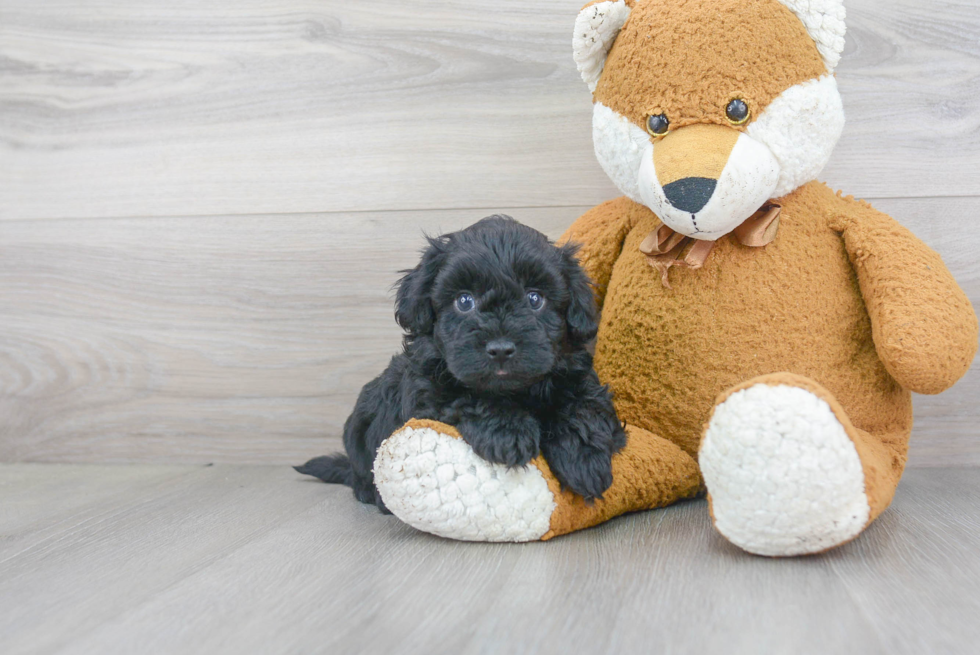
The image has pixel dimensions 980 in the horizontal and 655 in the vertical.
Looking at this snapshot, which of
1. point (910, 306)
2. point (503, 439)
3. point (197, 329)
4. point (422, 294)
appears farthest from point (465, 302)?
point (197, 329)

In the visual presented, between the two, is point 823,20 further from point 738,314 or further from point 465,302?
point 465,302

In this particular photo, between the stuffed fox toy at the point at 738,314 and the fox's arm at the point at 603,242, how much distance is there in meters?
0.03

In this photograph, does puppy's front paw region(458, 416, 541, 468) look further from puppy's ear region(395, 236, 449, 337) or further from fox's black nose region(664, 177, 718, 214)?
fox's black nose region(664, 177, 718, 214)

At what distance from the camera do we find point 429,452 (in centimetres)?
96

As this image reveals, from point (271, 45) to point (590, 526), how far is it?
1.12 metres

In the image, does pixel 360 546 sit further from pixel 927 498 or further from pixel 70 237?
pixel 70 237

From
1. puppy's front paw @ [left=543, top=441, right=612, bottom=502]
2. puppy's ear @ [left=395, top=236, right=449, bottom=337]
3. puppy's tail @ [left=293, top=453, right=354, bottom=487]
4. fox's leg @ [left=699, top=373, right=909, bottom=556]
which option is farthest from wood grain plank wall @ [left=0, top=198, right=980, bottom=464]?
fox's leg @ [left=699, top=373, right=909, bottom=556]

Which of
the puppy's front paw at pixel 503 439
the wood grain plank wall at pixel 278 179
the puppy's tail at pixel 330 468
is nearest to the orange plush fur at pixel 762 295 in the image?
the puppy's front paw at pixel 503 439

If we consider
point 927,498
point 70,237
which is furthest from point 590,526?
point 70,237

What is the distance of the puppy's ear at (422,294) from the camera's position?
1.04 m

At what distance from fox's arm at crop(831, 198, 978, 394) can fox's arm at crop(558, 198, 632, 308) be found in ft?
1.03

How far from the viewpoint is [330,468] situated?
144 cm

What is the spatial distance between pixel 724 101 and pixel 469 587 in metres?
0.69

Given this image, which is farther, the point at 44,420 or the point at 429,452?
the point at 44,420
